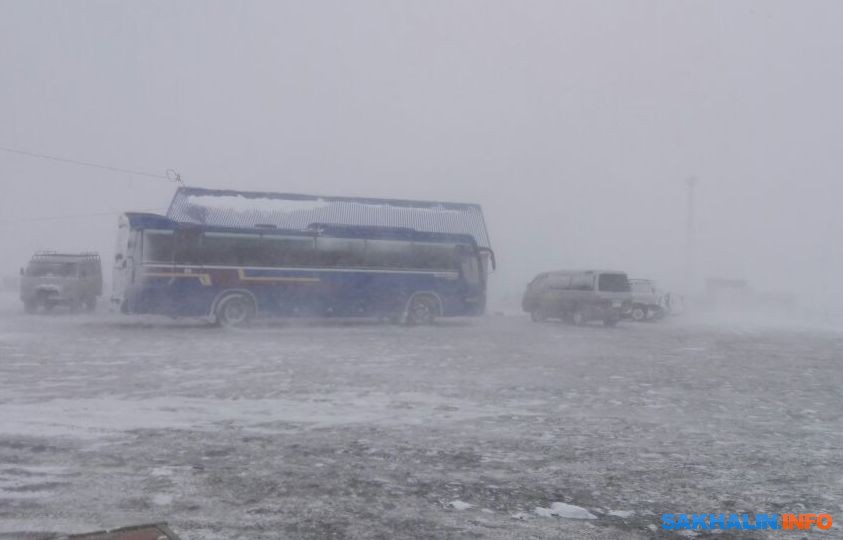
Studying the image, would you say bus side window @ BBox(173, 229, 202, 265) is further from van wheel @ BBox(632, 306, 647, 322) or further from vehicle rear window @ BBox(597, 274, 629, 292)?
van wheel @ BBox(632, 306, 647, 322)

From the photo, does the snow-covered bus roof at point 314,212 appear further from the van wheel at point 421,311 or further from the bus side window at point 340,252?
the van wheel at point 421,311

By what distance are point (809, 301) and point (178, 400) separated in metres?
58.4

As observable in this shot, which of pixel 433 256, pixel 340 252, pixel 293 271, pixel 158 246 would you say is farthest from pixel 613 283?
pixel 158 246

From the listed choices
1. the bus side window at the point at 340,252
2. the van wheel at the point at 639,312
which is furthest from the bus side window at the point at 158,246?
the van wheel at the point at 639,312

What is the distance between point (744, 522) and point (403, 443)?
3.08 metres

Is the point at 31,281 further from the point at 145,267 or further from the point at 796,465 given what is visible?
the point at 796,465

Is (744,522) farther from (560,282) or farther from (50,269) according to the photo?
(50,269)

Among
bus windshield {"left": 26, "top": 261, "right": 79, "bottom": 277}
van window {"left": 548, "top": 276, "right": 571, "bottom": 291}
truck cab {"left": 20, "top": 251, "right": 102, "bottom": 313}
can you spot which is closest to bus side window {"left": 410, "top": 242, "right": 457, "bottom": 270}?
van window {"left": 548, "top": 276, "right": 571, "bottom": 291}

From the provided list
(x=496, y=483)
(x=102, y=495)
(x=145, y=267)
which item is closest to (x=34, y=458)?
(x=102, y=495)

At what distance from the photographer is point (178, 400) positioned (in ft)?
29.0

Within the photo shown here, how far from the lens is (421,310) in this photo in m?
23.8

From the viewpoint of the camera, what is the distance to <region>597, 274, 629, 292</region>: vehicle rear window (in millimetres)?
24625

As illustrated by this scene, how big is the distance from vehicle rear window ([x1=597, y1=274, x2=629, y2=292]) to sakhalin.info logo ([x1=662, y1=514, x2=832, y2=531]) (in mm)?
19921

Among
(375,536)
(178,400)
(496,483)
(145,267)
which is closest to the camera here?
(375,536)
